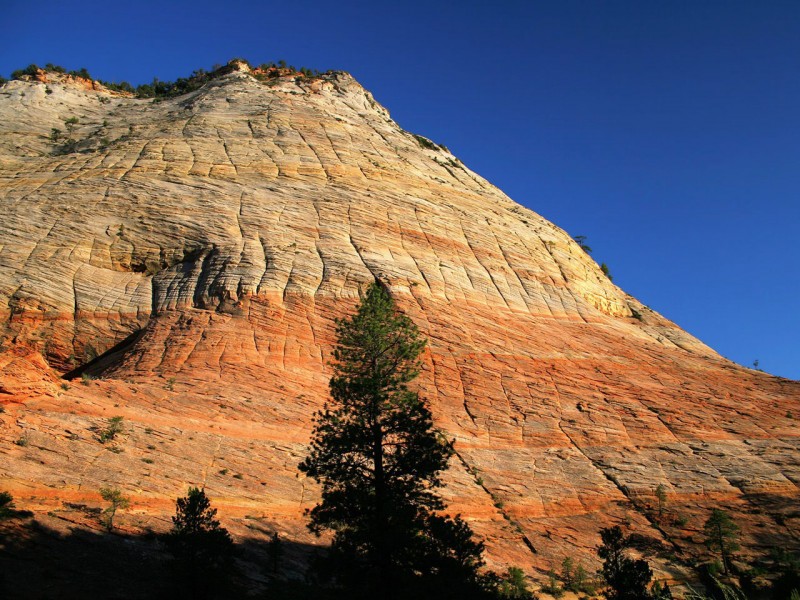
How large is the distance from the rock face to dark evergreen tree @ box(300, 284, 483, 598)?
359 centimetres

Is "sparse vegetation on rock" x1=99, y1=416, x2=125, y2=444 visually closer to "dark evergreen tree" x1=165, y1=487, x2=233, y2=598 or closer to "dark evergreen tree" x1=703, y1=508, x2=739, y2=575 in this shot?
"dark evergreen tree" x1=165, y1=487, x2=233, y2=598

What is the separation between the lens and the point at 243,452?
22.9 m

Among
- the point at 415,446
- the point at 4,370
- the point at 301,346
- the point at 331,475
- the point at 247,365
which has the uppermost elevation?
the point at 301,346

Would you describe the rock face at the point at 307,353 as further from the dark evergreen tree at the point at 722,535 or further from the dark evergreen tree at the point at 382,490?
the dark evergreen tree at the point at 382,490

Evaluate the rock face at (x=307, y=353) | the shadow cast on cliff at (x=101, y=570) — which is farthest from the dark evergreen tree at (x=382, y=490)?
the rock face at (x=307, y=353)

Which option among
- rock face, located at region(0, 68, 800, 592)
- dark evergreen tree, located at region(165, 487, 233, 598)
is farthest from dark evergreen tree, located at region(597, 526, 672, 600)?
dark evergreen tree, located at region(165, 487, 233, 598)

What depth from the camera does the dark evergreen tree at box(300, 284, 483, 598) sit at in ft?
54.1

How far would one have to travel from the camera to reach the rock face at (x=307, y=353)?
21.8 metres

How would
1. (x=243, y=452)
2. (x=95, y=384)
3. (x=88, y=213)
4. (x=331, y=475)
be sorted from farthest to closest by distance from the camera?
(x=88, y=213), (x=95, y=384), (x=243, y=452), (x=331, y=475)

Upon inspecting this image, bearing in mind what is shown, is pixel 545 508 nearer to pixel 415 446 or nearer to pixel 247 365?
pixel 415 446

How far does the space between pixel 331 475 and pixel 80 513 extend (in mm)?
7111

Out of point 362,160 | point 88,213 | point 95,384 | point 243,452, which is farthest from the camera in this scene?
point 362,160

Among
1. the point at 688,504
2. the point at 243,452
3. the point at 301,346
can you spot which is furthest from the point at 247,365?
the point at 688,504

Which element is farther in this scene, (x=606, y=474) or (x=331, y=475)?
(x=606, y=474)
